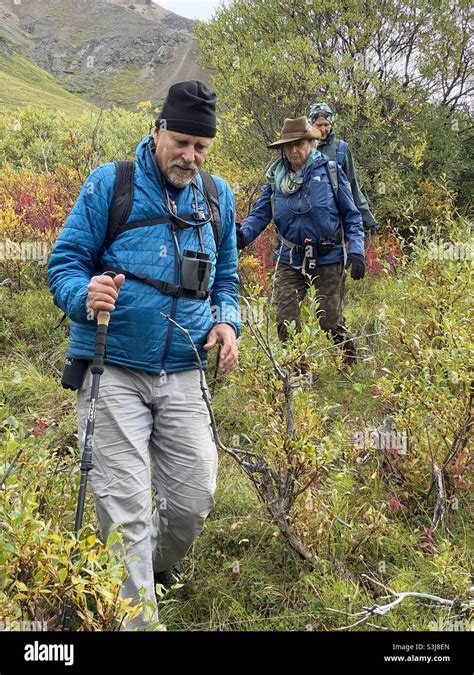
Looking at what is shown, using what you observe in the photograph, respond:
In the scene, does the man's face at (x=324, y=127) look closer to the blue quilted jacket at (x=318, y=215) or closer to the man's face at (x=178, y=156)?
the blue quilted jacket at (x=318, y=215)

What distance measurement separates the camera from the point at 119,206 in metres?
2.87

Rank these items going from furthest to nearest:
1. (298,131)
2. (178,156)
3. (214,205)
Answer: (298,131) < (214,205) < (178,156)

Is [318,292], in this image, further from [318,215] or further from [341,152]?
[341,152]

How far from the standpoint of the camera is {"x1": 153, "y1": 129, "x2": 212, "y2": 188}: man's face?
2951mm

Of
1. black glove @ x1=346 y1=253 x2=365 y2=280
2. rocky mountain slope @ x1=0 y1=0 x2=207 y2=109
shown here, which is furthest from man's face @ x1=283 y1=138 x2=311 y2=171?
rocky mountain slope @ x1=0 y1=0 x2=207 y2=109

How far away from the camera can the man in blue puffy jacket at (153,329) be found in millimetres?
2793

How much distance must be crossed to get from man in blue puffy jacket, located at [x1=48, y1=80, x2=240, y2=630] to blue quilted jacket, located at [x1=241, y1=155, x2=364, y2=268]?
2.21 m

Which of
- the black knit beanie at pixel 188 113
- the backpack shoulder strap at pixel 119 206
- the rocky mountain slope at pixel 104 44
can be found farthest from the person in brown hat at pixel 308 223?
the rocky mountain slope at pixel 104 44

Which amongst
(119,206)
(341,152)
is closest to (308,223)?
(341,152)

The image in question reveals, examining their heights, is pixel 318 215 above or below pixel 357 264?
above

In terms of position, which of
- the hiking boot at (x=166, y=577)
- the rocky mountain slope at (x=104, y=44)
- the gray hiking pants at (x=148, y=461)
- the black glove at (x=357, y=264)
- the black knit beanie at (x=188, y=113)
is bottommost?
the hiking boot at (x=166, y=577)

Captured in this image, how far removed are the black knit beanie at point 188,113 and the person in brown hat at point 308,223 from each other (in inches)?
83.4

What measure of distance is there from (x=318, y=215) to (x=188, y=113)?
242cm
